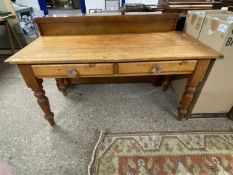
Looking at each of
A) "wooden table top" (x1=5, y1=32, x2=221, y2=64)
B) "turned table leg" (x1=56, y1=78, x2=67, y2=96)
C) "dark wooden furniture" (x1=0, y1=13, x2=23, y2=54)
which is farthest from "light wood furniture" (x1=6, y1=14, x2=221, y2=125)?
"dark wooden furniture" (x1=0, y1=13, x2=23, y2=54)

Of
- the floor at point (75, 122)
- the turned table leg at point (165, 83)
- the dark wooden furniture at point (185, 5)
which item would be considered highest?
the dark wooden furniture at point (185, 5)

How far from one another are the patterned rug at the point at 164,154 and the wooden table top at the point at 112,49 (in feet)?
2.17

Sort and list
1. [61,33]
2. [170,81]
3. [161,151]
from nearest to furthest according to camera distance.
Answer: [161,151]
[61,33]
[170,81]

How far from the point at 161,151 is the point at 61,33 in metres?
1.23

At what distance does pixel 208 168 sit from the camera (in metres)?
1.02

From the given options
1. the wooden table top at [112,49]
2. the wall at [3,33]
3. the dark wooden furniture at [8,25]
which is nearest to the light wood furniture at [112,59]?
the wooden table top at [112,49]

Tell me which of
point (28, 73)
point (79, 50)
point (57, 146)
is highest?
point (79, 50)

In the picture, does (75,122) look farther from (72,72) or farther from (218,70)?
(218,70)

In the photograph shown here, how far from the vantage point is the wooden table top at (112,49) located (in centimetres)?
89

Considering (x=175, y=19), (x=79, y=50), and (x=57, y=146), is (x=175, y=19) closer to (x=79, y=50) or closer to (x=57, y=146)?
(x=79, y=50)

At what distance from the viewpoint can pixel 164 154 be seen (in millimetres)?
1109

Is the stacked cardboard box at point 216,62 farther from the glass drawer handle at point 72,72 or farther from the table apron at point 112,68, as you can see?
the glass drawer handle at point 72,72

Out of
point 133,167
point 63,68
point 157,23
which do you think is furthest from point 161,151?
point 157,23

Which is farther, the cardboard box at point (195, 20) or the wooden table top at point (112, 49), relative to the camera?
the cardboard box at point (195, 20)
